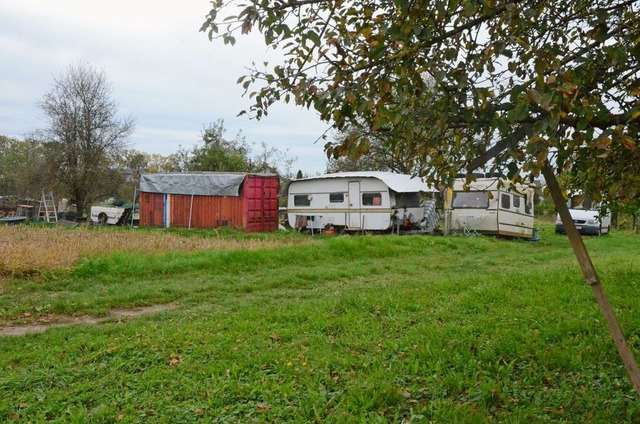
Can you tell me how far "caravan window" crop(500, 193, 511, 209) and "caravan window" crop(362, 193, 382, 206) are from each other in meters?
4.40

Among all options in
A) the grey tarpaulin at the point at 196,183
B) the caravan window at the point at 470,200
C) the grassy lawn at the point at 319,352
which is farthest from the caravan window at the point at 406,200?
the grassy lawn at the point at 319,352

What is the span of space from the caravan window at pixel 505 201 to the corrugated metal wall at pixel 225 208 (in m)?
8.82

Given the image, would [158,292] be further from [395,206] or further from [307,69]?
[395,206]

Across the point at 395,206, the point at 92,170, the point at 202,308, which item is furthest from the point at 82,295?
the point at 92,170

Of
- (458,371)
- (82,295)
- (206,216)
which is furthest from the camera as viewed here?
(206,216)

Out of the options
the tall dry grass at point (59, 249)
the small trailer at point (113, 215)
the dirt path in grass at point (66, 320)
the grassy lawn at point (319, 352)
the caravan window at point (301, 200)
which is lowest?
the dirt path in grass at point (66, 320)

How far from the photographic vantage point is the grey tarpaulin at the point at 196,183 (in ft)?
71.4

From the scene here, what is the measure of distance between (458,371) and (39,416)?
3.05 metres

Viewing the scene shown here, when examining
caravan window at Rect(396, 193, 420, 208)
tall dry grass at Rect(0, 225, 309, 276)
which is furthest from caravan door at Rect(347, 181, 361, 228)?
tall dry grass at Rect(0, 225, 309, 276)

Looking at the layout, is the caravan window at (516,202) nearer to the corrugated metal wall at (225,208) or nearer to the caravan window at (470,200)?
the caravan window at (470,200)

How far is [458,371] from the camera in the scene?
4258 mm

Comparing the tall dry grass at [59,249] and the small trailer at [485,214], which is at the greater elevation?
the small trailer at [485,214]

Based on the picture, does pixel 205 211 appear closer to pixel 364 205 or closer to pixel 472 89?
pixel 364 205

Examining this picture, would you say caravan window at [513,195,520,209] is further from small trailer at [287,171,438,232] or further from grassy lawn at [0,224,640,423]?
grassy lawn at [0,224,640,423]
